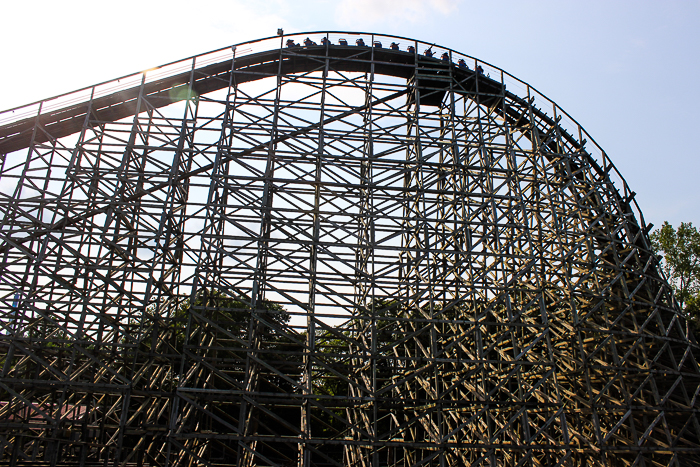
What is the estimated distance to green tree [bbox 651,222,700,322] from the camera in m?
24.0

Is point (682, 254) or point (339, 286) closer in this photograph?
point (339, 286)

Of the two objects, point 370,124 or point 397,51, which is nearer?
point 370,124

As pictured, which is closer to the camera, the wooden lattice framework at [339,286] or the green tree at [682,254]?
the wooden lattice framework at [339,286]

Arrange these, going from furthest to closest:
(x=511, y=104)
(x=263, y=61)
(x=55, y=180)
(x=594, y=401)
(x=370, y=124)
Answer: (x=511, y=104), (x=263, y=61), (x=370, y=124), (x=55, y=180), (x=594, y=401)

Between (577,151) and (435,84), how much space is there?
200 inches

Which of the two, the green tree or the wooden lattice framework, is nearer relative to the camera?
the wooden lattice framework

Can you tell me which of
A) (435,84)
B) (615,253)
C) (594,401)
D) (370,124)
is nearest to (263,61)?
(370,124)

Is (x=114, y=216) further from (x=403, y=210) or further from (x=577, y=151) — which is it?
(x=577, y=151)

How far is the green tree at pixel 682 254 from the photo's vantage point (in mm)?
23984

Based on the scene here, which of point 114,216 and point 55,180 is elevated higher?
point 55,180

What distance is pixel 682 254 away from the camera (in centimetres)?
2458

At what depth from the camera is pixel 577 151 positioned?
48.9 ft

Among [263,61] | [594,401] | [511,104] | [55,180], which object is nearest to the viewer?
[594,401]

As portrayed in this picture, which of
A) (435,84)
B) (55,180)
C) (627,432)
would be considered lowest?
(627,432)
